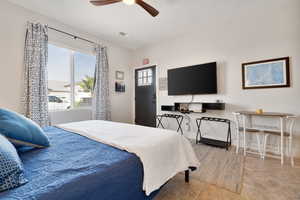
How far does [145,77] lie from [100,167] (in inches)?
150

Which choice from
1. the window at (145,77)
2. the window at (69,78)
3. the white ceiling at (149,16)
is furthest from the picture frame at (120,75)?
the white ceiling at (149,16)

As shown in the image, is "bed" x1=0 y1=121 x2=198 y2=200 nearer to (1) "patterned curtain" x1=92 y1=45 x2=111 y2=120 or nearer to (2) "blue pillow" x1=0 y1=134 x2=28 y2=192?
(2) "blue pillow" x1=0 y1=134 x2=28 y2=192

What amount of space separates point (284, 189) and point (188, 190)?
1088mm

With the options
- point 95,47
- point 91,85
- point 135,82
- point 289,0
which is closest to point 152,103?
point 135,82

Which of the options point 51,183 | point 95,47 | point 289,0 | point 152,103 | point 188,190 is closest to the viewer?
point 51,183

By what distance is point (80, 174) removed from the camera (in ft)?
2.53

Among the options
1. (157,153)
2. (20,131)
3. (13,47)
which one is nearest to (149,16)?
(13,47)

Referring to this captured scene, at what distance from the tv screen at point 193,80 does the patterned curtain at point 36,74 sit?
286 cm

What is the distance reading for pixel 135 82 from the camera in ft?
15.5

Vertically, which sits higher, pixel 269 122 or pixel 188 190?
pixel 269 122

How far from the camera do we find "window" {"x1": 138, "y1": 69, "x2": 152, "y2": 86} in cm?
438

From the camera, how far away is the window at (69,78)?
9.85 feet

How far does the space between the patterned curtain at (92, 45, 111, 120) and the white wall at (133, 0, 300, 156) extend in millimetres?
1926

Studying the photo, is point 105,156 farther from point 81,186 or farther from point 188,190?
point 188,190
